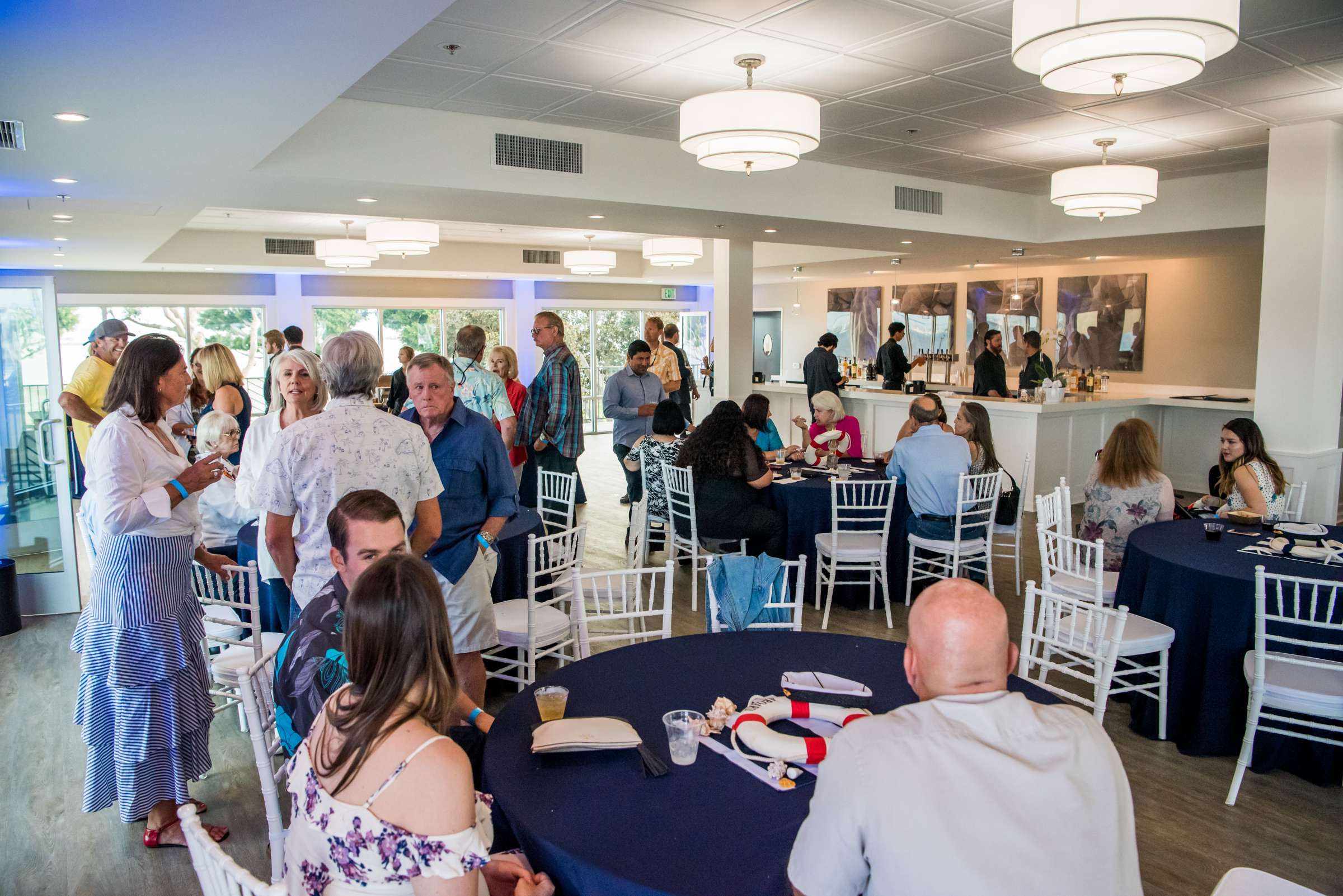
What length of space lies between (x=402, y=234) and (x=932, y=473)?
4.87 metres

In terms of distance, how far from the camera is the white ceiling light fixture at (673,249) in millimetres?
9023

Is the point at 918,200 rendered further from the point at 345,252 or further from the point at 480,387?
the point at 345,252

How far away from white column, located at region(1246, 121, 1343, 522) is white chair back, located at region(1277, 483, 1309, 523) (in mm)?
1022

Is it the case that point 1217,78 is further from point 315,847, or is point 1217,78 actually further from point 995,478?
point 315,847

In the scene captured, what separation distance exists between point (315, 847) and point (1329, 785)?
12.1 ft

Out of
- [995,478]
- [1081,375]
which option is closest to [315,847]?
[995,478]

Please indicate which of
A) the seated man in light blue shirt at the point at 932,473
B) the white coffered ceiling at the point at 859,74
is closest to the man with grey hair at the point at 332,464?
the white coffered ceiling at the point at 859,74

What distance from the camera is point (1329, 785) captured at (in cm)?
331

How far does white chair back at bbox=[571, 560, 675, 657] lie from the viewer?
9.67ft

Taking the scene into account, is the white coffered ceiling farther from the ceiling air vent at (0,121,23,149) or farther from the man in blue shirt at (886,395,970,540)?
the man in blue shirt at (886,395,970,540)

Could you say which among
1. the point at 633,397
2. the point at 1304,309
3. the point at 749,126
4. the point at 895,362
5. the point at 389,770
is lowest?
the point at 389,770

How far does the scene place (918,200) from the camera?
25.7 feet

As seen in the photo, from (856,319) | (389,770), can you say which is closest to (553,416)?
(389,770)

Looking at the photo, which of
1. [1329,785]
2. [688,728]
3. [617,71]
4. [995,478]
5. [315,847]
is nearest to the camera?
[315,847]
